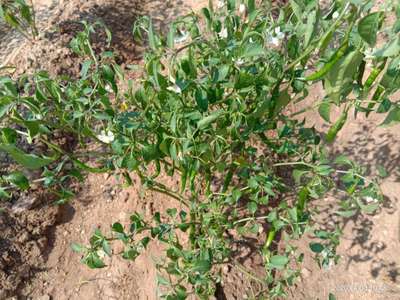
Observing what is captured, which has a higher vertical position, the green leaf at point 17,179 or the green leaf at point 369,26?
the green leaf at point 369,26

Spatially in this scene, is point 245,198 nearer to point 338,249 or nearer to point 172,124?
point 338,249

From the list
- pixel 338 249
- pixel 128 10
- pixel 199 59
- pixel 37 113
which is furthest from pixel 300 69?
pixel 128 10

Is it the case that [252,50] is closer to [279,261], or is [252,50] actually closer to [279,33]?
[279,33]

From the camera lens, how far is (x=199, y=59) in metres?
1.21

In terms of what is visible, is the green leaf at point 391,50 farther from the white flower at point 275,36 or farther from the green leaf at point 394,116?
the white flower at point 275,36

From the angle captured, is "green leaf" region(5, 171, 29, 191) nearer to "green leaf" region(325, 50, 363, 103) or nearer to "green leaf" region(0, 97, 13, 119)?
"green leaf" region(0, 97, 13, 119)

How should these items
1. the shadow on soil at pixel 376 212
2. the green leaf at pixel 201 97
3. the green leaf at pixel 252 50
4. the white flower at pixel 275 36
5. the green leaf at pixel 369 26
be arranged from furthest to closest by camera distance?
the shadow on soil at pixel 376 212 < the white flower at pixel 275 36 < the green leaf at pixel 201 97 < the green leaf at pixel 252 50 < the green leaf at pixel 369 26

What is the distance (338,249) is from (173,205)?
0.65 meters

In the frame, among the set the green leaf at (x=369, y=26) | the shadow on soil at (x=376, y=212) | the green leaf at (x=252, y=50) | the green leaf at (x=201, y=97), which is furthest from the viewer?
the shadow on soil at (x=376, y=212)

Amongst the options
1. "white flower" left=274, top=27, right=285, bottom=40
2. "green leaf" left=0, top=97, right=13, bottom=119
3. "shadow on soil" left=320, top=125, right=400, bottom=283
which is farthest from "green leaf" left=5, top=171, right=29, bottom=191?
"shadow on soil" left=320, top=125, right=400, bottom=283

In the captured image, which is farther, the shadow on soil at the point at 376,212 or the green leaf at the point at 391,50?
the shadow on soil at the point at 376,212

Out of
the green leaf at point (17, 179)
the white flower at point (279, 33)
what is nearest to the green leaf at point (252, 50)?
the white flower at point (279, 33)

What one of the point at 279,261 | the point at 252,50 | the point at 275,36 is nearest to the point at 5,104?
the point at 252,50

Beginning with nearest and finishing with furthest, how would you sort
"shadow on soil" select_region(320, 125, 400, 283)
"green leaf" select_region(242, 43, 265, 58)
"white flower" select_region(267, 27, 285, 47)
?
"green leaf" select_region(242, 43, 265, 58)
"white flower" select_region(267, 27, 285, 47)
"shadow on soil" select_region(320, 125, 400, 283)
